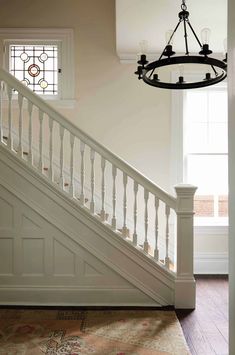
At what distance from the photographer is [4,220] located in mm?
3609

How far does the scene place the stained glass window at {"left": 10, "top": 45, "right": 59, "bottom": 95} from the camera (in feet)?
17.2

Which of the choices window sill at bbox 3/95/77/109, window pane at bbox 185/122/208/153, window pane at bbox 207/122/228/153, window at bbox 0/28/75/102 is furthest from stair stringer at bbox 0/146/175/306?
window pane at bbox 207/122/228/153

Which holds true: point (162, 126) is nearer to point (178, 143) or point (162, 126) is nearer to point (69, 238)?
Result: point (178, 143)

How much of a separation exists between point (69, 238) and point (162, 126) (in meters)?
2.34

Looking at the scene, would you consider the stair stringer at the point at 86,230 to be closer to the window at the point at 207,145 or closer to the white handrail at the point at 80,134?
the white handrail at the point at 80,134

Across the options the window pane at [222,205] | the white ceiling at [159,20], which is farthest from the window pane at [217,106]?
the window pane at [222,205]

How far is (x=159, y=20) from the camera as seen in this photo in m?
3.97

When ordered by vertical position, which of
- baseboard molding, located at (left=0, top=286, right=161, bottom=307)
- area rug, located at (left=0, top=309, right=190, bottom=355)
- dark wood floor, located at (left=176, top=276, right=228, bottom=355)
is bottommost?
dark wood floor, located at (left=176, top=276, right=228, bottom=355)

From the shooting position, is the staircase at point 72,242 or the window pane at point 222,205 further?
the window pane at point 222,205

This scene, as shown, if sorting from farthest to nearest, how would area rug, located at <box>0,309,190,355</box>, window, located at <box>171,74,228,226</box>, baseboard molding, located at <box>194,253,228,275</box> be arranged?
window, located at <box>171,74,228,226</box>
baseboard molding, located at <box>194,253,228,275</box>
area rug, located at <box>0,309,190,355</box>

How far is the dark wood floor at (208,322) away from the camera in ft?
9.18

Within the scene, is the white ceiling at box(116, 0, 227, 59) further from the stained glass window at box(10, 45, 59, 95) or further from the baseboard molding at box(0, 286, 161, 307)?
the baseboard molding at box(0, 286, 161, 307)

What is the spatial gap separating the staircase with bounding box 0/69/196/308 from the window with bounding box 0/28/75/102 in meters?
1.65

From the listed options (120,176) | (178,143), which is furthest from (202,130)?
(120,176)
